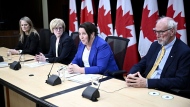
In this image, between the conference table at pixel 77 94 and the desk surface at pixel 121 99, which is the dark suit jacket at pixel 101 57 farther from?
the desk surface at pixel 121 99

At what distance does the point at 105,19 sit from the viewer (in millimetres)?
3633

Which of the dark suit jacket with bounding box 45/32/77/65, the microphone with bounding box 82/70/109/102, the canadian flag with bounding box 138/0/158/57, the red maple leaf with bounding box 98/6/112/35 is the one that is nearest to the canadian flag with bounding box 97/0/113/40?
the red maple leaf with bounding box 98/6/112/35

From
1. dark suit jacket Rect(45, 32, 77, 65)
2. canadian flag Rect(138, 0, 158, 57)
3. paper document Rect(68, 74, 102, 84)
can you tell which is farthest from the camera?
canadian flag Rect(138, 0, 158, 57)

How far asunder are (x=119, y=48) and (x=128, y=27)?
0.90 m

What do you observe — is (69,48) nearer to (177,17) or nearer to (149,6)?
(149,6)

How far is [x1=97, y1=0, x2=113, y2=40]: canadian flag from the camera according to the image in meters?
3.58

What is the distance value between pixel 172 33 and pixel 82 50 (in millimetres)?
A: 1015

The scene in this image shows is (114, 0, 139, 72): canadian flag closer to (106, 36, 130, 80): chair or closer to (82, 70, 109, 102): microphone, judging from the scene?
(106, 36, 130, 80): chair

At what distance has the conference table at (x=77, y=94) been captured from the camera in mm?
1392

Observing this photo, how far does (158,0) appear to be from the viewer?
3.13m

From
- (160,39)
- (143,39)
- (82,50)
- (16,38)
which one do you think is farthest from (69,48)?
(16,38)

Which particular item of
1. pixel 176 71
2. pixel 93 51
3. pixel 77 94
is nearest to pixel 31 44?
pixel 93 51

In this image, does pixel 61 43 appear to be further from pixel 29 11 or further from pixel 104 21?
pixel 29 11

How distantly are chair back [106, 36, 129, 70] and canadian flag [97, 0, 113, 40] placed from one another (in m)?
1.03
